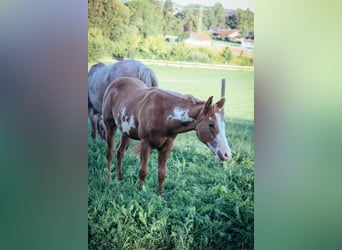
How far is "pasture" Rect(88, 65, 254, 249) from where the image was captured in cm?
187

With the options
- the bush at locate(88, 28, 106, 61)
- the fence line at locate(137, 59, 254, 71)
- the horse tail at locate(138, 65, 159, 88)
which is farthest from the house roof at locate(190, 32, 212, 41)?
the bush at locate(88, 28, 106, 61)

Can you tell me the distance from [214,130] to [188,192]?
350 millimetres

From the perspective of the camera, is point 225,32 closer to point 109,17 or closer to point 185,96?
point 185,96

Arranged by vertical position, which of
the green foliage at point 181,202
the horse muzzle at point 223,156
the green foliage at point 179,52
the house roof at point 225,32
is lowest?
the green foliage at point 181,202

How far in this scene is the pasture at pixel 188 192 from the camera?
1872 mm

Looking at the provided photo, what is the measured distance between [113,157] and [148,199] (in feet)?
0.91

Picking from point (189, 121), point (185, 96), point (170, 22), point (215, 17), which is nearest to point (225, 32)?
point (215, 17)

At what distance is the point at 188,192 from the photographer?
1.95 metres

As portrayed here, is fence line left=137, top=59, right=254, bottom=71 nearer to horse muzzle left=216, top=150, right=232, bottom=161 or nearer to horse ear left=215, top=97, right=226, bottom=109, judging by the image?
horse ear left=215, top=97, right=226, bottom=109

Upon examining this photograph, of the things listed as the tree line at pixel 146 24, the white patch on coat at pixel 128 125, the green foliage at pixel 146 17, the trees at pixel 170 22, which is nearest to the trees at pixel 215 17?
the tree line at pixel 146 24

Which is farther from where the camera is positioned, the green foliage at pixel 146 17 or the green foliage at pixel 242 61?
the green foliage at pixel 242 61

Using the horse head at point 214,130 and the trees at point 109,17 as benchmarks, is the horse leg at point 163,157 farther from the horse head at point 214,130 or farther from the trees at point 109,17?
the trees at point 109,17
